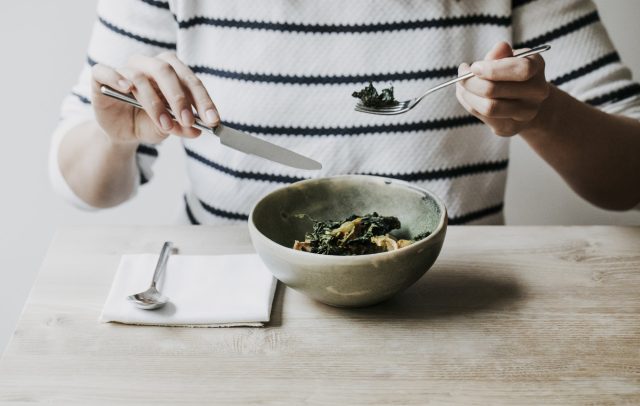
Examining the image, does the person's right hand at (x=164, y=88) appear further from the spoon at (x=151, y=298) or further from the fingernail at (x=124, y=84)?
the spoon at (x=151, y=298)

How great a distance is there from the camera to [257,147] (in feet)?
3.66

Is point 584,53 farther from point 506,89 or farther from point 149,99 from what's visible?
point 149,99

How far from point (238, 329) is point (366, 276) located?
202 mm

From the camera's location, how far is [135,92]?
1.11 metres

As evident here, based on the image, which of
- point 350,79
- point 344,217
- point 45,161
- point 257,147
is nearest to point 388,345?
point 344,217

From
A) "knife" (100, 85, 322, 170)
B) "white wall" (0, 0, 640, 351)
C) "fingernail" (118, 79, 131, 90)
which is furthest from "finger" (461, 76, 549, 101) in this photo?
"white wall" (0, 0, 640, 351)

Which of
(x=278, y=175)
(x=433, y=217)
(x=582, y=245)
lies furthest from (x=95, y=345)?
(x=582, y=245)

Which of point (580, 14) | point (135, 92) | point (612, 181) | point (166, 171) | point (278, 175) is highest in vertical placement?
point (580, 14)

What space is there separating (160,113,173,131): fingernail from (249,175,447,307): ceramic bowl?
0.65ft

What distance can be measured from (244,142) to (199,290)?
25 centimetres

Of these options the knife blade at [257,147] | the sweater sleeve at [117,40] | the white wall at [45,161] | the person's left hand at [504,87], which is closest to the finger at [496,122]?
the person's left hand at [504,87]

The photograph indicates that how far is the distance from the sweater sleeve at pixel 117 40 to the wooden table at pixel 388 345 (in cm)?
46

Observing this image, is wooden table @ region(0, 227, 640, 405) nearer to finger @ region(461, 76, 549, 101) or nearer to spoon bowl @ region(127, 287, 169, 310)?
spoon bowl @ region(127, 287, 169, 310)

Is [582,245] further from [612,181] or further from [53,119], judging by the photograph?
[53,119]
